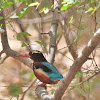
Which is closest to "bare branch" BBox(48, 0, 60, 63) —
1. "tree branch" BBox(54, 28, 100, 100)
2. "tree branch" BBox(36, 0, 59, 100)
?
"tree branch" BBox(36, 0, 59, 100)

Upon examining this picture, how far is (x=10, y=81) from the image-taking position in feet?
15.0

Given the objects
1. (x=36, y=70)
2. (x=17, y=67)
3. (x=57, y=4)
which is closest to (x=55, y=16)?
(x=57, y=4)

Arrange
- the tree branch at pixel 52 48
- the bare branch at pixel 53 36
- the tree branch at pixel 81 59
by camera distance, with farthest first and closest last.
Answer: the bare branch at pixel 53 36 < the tree branch at pixel 52 48 < the tree branch at pixel 81 59

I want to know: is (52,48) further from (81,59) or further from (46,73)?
(81,59)

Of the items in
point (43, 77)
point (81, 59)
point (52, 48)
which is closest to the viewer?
point (81, 59)

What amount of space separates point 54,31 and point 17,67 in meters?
2.65

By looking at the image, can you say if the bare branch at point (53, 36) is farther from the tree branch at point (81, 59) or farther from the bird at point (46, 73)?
the tree branch at point (81, 59)

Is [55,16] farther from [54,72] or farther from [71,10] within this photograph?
[54,72]

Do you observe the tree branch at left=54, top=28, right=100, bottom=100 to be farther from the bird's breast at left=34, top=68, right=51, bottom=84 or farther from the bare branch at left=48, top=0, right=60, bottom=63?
the bare branch at left=48, top=0, right=60, bottom=63

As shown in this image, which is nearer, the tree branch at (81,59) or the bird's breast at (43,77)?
the tree branch at (81,59)

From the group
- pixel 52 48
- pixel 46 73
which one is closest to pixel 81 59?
pixel 46 73

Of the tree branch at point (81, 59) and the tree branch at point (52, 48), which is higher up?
the tree branch at point (81, 59)

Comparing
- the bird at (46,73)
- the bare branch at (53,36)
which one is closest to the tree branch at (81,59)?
the bird at (46,73)

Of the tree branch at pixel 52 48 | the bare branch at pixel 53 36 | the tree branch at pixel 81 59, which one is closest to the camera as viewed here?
the tree branch at pixel 81 59
